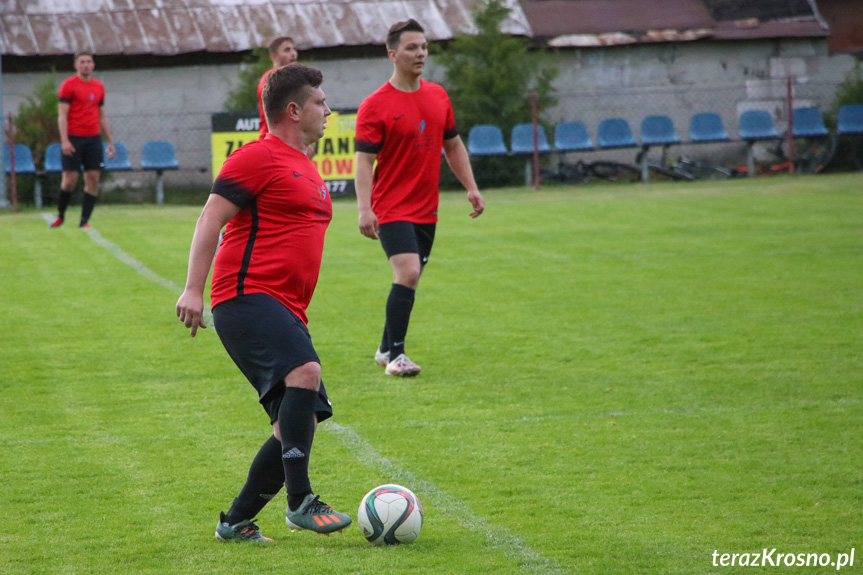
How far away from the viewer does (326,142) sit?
2028 cm

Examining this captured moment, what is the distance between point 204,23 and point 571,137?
327 inches

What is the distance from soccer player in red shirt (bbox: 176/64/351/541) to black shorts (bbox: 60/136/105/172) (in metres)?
11.5

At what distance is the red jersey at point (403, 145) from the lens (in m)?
6.96

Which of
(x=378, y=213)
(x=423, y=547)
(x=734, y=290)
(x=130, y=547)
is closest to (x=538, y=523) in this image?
(x=423, y=547)

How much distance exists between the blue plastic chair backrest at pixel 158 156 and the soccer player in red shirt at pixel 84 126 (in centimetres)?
582

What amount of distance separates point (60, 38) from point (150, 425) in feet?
62.5

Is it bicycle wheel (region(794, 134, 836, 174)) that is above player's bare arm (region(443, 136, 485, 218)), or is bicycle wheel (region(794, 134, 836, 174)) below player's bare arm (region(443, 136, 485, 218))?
below

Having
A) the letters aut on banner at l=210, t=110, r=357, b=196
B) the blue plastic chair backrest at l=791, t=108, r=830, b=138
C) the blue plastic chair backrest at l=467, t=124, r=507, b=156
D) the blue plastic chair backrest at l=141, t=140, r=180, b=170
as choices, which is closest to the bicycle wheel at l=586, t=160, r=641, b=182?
the blue plastic chair backrest at l=467, t=124, r=507, b=156

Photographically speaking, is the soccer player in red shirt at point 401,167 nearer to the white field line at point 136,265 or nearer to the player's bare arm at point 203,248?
the white field line at point 136,265

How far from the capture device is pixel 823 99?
83.4 feet

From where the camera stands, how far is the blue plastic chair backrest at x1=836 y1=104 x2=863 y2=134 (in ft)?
74.9

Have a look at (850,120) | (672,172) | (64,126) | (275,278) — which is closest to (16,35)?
(64,126)

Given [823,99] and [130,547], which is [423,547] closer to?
[130,547]

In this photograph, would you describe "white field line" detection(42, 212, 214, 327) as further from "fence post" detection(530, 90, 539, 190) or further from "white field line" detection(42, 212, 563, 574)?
"fence post" detection(530, 90, 539, 190)
